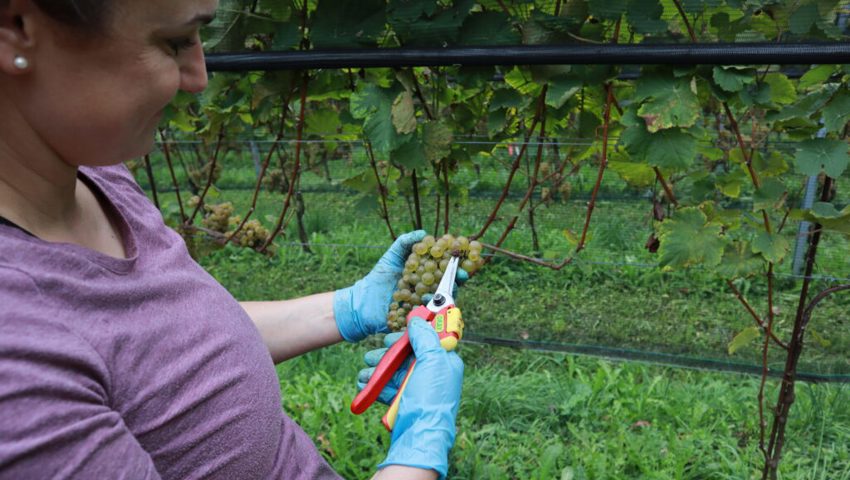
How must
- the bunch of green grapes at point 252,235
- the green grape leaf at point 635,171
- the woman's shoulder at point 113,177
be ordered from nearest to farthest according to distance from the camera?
the woman's shoulder at point 113,177 → the green grape leaf at point 635,171 → the bunch of green grapes at point 252,235

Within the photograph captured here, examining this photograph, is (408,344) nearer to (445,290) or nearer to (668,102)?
(445,290)

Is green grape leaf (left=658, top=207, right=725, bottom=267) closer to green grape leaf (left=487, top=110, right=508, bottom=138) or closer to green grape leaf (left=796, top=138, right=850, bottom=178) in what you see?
green grape leaf (left=796, top=138, right=850, bottom=178)

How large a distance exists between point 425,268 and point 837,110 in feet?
3.80

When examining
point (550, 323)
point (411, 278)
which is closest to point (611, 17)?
point (411, 278)

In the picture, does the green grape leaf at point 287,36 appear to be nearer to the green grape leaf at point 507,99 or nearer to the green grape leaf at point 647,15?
the green grape leaf at point 507,99

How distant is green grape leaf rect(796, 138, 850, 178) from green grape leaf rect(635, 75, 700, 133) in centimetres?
33

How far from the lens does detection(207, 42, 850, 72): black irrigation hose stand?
1.65 metres

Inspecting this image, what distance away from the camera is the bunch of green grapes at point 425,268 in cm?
151

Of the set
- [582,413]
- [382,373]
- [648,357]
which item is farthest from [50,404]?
[648,357]

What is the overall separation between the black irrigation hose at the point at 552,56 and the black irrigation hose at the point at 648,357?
1.38m

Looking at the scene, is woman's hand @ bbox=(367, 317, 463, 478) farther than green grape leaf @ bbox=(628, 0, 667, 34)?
No

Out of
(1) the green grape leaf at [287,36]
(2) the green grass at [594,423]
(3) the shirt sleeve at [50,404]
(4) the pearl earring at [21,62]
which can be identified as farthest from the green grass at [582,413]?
(4) the pearl earring at [21,62]

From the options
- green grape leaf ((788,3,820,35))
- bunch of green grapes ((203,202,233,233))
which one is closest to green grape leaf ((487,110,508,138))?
green grape leaf ((788,3,820,35))

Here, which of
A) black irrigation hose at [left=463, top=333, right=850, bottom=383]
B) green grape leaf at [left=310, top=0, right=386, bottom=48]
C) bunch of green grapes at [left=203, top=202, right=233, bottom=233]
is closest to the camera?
green grape leaf at [left=310, top=0, right=386, bottom=48]
